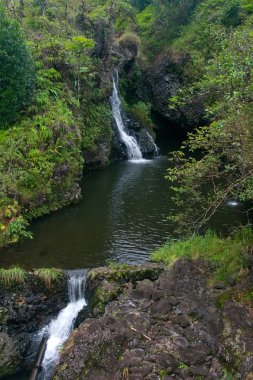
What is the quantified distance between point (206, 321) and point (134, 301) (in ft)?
6.00

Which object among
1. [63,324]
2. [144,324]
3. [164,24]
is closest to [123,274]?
[144,324]

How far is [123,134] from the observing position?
28312mm

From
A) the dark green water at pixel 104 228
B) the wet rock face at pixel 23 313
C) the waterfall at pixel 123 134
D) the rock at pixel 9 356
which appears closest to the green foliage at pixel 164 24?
the waterfall at pixel 123 134

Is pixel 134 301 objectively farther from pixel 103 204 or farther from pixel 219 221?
pixel 103 204

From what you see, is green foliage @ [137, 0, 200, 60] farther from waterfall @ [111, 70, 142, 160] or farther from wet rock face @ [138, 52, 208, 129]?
waterfall @ [111, 70, 142, 160]

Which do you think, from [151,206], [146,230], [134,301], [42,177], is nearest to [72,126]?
[42,177]

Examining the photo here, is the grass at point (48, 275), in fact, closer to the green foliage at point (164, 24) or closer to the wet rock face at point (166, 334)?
the wet rock face at point (166, 334)

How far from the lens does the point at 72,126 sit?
19.6 meters

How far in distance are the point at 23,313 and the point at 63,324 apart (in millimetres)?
1133

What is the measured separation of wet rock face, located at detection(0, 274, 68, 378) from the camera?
9.68 meters

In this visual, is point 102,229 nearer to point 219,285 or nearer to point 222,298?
point 219,285

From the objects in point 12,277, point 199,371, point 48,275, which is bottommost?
point 199,371

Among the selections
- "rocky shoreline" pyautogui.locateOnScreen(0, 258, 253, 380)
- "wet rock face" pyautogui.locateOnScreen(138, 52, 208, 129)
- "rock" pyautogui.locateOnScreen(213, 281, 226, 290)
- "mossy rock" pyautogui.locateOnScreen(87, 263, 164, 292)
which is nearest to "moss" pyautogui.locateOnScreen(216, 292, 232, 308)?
"rocky shoreline" pyautogui.locateOnScreen(0, 258, 253, 380)

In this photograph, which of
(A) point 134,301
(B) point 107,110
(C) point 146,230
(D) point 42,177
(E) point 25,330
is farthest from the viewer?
(B) point 107,110
